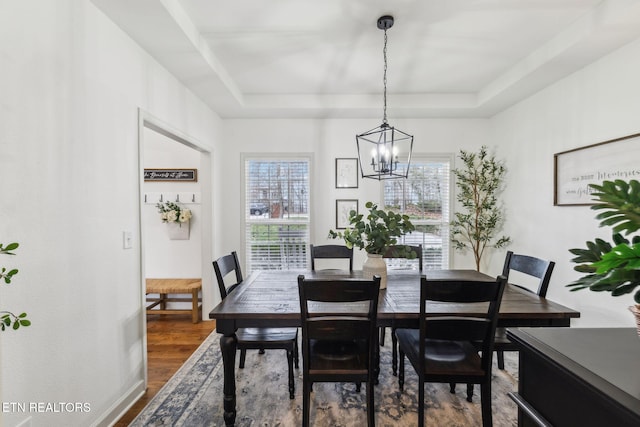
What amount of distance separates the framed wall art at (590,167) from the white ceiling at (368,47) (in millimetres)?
725

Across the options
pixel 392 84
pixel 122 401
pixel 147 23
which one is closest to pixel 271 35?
pixel 147 23

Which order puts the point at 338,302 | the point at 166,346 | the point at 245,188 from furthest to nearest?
the point at 245,188, the point at 166,346, the point at 338,302

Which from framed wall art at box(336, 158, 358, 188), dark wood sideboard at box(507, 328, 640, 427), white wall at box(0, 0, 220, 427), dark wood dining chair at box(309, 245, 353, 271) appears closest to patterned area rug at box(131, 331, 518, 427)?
white wall at box(0, 0, 220, 427)

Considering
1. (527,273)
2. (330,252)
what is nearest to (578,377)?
(527,273)

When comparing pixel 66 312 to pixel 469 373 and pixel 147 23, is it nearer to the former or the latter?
A: pixel 147 23

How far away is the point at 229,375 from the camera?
1.76 metres

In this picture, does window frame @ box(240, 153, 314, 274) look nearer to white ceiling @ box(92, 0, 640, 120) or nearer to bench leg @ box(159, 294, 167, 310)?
white ceiling @ box(92, 0, 640, 120)

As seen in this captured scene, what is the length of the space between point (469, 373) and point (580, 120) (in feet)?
7.94

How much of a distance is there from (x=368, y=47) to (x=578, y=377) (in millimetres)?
2504

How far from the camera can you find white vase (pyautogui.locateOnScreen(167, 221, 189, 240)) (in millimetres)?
3797

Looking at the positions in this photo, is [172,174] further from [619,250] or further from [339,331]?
[619,250]

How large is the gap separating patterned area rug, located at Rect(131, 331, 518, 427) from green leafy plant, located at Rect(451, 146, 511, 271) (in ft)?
5.36

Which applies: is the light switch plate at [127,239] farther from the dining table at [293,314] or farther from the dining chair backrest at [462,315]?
the dining chair backrest at [462,315]

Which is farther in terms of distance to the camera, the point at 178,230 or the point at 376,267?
the point at 178,230
